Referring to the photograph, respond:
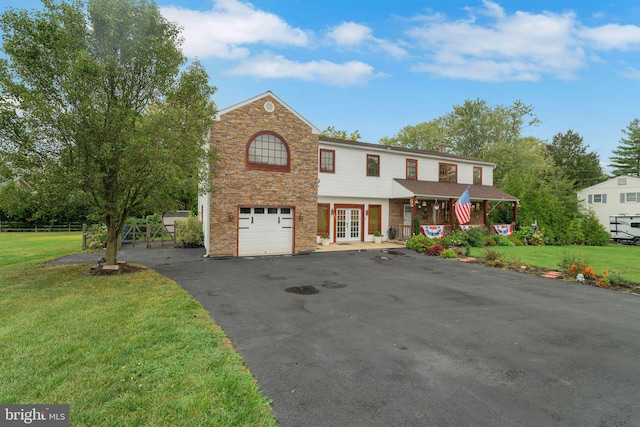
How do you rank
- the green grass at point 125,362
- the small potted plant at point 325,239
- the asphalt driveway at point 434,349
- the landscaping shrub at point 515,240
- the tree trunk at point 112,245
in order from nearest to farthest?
the green grass at point 125,362 < the asphalt driveway at point 434,349 < the tree trunk at point 112,245 < the small potted plant at point 325,239 < the landscaping shrub at point 515,240

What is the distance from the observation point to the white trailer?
2505 cm

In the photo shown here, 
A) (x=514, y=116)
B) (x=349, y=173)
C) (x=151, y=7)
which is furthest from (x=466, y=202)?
(x=514, y=116)

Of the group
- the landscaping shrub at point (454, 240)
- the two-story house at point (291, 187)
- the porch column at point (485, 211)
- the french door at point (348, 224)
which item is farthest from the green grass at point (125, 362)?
the porch column at point (485, 211)

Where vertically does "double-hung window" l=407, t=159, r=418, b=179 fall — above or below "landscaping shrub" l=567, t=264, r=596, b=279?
above

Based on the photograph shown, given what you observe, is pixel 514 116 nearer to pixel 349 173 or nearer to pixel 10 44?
pixel 349 173

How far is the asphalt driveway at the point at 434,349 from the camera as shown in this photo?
298 centimetres

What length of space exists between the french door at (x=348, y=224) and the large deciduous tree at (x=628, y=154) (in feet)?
156

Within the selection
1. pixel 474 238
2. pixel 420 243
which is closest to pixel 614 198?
pixel 474 238

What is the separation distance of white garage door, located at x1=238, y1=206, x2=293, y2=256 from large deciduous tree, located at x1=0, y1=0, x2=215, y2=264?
4.29 metres

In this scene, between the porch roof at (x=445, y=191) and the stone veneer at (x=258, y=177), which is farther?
the porch roof at (x=445, y=191)

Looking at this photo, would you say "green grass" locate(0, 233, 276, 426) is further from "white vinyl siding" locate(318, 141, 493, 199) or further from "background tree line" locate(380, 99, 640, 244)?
"background tree line" locate(380, 99, 640, 244)

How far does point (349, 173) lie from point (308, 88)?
8333mm

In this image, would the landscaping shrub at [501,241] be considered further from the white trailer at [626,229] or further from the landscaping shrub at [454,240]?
the white trailer at [626,229]

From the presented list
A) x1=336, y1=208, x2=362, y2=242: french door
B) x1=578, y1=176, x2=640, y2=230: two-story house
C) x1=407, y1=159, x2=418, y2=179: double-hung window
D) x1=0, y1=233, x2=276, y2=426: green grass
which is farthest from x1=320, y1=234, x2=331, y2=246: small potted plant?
x1=578, y1=176, x2=640, y2=230: two-story house
